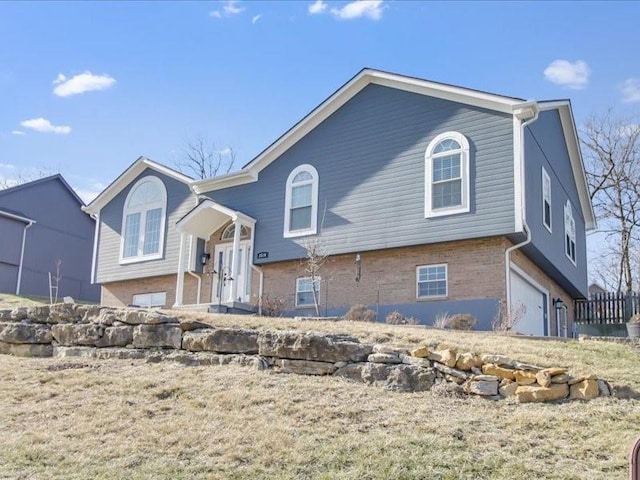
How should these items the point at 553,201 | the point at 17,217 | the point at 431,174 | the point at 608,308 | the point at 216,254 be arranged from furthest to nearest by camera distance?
1. the point at 17,217
2. the point at 608,308
3. the point at 216,254
4. the point at 553,201
5. the point at 431,174

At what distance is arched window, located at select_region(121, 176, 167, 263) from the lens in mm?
21984

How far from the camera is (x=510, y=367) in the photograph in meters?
9.12

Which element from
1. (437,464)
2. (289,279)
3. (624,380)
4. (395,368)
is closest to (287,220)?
(289,279)

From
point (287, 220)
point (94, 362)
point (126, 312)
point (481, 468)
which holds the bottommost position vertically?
point (481, 468)

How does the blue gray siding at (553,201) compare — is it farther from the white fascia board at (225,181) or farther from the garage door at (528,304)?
the white fascia board at (225,181)

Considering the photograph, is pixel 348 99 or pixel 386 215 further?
pixel 348 99

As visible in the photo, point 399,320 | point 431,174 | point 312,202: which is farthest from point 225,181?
point 399,320

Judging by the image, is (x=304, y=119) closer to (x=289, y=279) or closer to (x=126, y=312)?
(x=289, y=279)

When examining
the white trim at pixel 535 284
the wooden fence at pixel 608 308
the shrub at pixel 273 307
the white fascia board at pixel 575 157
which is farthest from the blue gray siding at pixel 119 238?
the wooden fence at pixel 608 308

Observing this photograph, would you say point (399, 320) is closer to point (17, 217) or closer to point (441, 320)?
point (441, 320)

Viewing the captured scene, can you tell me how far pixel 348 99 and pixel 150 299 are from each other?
9169 mm

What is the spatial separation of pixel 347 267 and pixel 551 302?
21.1 feet

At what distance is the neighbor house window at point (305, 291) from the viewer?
18.1 m

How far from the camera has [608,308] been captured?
21.8 meters
